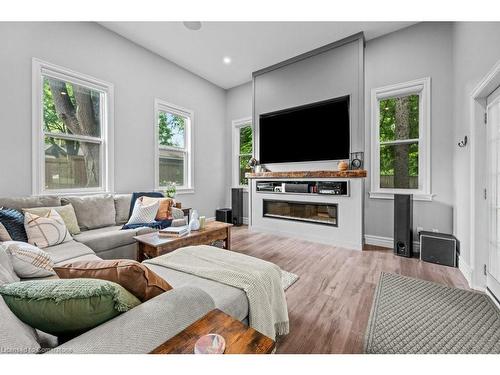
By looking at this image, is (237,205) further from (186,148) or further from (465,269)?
(465,269)

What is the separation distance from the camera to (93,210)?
292cm

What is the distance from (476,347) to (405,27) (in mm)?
3914

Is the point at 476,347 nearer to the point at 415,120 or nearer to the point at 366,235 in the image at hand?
the point at 366,235

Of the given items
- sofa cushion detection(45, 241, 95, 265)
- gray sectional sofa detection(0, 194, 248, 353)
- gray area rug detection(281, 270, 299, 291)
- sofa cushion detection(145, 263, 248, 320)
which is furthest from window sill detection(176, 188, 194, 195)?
sofa cushion detection(145, 263, 248, 320)

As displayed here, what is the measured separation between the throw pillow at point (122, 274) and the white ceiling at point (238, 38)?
3497 mm

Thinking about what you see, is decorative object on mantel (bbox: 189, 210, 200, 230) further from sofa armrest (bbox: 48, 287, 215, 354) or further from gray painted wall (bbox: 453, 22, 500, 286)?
gray painted wall (bbox: 453, 22, 500, 286)

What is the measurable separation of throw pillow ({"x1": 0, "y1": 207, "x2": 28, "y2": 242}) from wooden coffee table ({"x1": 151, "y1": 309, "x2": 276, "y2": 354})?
2.26 metres

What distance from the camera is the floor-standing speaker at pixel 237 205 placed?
5109 millimetres

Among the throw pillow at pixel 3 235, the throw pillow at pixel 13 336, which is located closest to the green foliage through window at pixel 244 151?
the throw pillow at pixel 3 235

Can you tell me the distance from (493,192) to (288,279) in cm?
205

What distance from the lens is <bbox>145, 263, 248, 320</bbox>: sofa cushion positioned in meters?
1.16

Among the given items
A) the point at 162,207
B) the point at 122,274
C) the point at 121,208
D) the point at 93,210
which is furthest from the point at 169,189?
the point at 122,274

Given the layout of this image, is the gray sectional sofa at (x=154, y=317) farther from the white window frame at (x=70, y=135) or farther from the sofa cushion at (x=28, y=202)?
the white window frame at (x=70, y=135)
